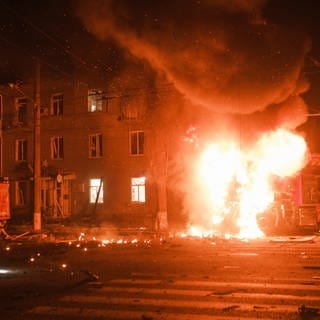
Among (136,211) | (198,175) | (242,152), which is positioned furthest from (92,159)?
(242,152)

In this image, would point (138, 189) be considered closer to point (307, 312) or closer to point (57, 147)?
point (57, 147)

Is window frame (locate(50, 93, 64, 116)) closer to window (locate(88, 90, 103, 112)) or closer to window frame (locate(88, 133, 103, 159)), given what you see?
window (locate(88, 90, 103, 112))

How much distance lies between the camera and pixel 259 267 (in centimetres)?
1066

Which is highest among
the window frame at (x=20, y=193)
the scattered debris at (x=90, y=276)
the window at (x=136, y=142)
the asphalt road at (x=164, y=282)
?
the window at (x=136, y=142)

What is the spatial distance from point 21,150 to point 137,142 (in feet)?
30.2

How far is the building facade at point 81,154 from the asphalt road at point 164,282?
45.3ft

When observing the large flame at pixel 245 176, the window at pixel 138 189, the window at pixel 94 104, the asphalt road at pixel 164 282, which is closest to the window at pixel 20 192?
the window at pixel 94 104

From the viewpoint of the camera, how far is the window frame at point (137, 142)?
30.0 meters

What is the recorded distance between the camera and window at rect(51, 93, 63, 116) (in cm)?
A: 3259

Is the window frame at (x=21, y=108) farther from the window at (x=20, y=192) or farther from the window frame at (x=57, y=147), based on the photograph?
the window at (x=20, y=192)

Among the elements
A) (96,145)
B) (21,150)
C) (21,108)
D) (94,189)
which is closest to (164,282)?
(94,189)

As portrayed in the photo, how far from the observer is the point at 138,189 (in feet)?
98.5

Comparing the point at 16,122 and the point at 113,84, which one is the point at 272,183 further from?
the point at 16,122

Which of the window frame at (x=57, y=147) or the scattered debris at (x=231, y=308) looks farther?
the window frame at (x=57, y=147)
